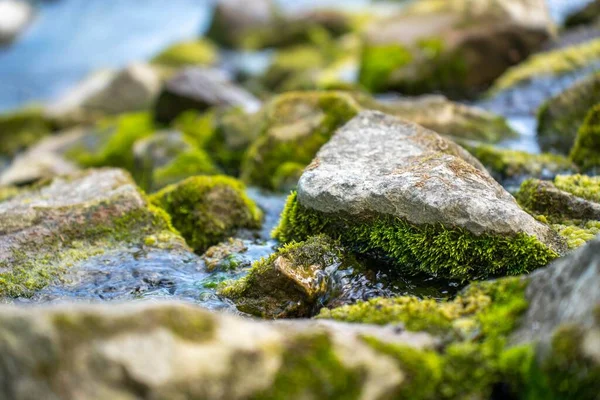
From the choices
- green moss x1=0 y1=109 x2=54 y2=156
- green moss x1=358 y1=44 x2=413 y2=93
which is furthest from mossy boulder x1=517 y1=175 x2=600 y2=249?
green moss x1=0 y1=109 x2=54 y2=156

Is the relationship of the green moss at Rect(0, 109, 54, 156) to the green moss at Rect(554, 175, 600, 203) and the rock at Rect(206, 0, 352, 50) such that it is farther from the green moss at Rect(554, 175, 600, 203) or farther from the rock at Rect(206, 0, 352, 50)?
the green moss at Rect(554, 175, 600, 203)

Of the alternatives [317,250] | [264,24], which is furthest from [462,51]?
[264,24]

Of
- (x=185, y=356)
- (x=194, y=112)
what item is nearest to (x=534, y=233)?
(x=185, y=356)

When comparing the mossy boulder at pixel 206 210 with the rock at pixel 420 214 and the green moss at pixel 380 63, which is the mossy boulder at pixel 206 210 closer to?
the rock at pixel 420 214

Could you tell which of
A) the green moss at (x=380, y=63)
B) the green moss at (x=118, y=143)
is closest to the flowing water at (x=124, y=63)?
the green moss at (x=380, y=63)

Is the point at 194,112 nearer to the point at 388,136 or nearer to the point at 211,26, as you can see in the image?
the point at 388,136

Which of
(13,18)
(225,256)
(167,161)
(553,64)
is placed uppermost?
(553,64)

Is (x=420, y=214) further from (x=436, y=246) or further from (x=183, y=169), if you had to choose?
(x=183, y=169)
